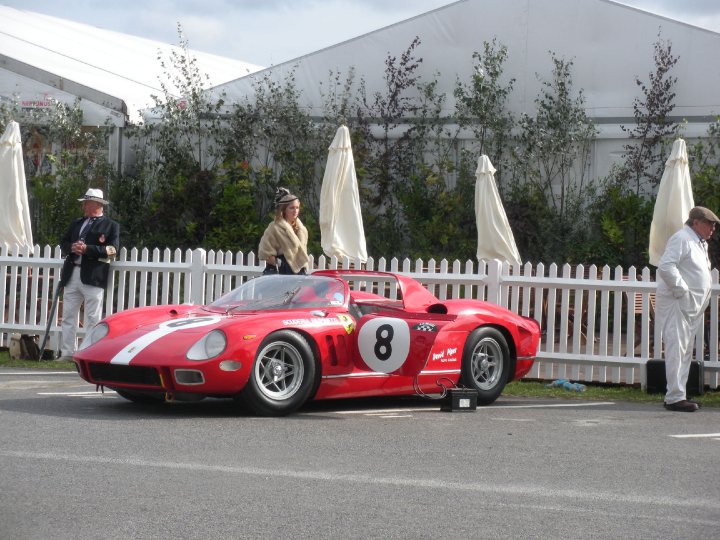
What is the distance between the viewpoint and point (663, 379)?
1081 centimetres

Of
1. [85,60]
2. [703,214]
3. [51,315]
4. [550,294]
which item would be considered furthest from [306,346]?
[85,60]

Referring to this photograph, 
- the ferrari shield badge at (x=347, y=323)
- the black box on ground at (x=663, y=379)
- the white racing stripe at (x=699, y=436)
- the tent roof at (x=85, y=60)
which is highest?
the tent roof at (x=85, y=60)

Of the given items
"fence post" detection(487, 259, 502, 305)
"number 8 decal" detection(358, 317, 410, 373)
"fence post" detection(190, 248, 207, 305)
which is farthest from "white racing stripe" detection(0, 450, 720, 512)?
"fence post" detection(190, 248, 207, 305)

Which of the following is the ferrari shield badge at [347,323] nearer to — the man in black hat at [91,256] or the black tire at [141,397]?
the black tire at [141,397]

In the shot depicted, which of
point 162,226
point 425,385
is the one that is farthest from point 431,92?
point 425,385

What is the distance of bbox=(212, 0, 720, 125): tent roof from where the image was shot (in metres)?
18.5

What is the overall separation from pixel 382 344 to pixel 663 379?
340cm

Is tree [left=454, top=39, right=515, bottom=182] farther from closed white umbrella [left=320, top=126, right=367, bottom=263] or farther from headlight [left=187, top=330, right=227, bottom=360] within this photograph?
headlight [left=187, top=330, right=227, bottom=360]

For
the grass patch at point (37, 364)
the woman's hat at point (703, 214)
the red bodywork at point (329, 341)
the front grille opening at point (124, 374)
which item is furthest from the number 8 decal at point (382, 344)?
the grass patch at point (37, 364)

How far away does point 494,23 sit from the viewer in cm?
1995

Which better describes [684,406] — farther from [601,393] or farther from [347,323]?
[347,323]

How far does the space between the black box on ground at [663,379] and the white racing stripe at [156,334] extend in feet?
14.7

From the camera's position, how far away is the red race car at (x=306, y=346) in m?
8.09

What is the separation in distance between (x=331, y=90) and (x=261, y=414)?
1328 cm
